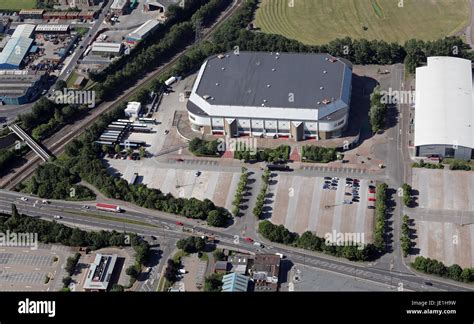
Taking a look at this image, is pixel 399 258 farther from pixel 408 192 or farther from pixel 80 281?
pixel 80 281

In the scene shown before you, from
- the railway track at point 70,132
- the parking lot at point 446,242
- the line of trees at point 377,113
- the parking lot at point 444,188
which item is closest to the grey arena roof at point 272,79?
the line of trees at point 377,113

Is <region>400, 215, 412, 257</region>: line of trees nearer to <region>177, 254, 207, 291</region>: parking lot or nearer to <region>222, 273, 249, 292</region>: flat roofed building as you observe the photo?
<region>222, 273, 249, 292</region>: flat roofed building

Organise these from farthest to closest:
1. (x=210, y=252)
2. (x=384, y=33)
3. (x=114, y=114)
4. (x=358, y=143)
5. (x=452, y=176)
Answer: (x=384, y=33) → (x=114, y=114) → (x=358, y=143) → (x=452, y=176) → (x=210, y=252)

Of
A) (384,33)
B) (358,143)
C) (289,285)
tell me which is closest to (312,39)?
(384,33)

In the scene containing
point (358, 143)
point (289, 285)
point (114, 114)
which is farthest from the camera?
point (114, 114)

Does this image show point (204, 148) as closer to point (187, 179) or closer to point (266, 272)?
point (187, 179)

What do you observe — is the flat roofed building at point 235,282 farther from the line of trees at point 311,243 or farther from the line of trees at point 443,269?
the line of trees at point 443,269

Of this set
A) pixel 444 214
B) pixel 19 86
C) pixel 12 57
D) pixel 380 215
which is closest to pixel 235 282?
pixel 380 215
